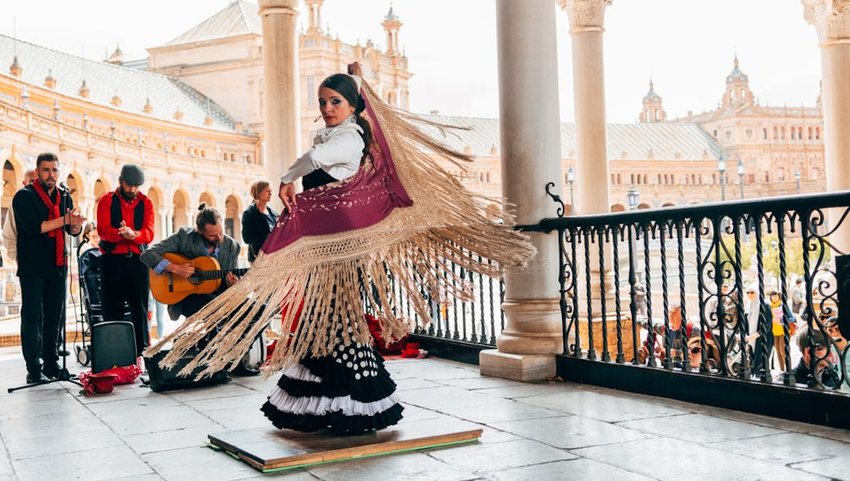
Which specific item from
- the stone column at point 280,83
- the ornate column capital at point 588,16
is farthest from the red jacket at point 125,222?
the ornate column capital at point 588,16

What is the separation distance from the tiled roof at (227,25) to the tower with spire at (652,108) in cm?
4983

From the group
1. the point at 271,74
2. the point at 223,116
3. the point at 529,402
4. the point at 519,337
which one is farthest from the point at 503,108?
the point at 223,116

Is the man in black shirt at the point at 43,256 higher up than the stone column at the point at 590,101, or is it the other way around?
the stone column at the point at 590,101

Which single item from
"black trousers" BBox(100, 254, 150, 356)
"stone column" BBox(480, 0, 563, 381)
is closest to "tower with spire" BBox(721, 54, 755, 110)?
"stone column" BBox(480, 0, 563, 381)

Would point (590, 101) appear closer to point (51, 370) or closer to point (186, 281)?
point (186, 281)

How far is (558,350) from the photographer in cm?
645

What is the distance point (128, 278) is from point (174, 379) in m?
1.30

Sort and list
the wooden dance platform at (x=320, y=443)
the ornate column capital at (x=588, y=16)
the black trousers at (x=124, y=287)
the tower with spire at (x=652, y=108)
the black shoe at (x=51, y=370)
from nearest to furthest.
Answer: the wooden dance platform at (x=320, y=443), the black shoe at (x=51, y=370), the black trousers at (x=124, y=287), the ornate column capital at (x=588, y=16), the tower with spire at (x=652, y=108)

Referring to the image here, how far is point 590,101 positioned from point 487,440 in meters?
7.15

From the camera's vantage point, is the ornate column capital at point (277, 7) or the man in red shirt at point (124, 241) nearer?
the man in red shirt at point (124, 241)

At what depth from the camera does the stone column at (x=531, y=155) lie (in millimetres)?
6477

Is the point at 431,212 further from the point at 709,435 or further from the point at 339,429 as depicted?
the point at 709,435

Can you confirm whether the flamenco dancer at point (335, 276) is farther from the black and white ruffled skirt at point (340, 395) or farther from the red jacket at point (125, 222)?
the red jacket at point (125, 222)

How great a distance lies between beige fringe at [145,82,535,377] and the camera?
14.1 feet
